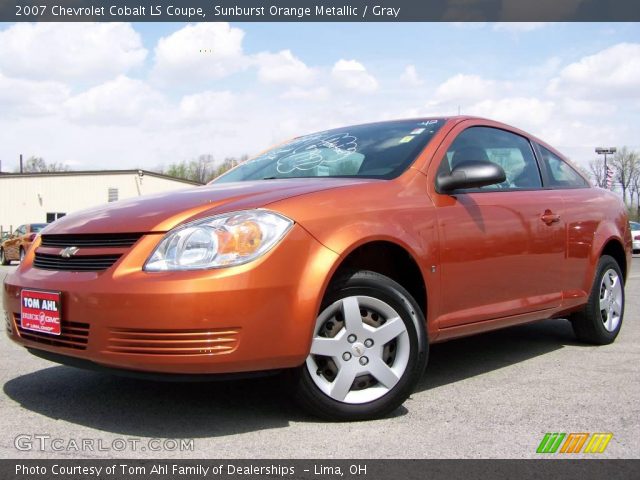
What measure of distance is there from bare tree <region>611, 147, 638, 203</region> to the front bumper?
68608 mm

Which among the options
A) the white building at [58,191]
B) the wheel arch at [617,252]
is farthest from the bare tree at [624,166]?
the wheel arch at [617,252]

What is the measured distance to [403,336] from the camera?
3.25 m

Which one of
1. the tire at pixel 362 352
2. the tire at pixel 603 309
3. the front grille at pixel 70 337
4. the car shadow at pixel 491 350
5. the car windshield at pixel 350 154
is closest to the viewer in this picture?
the front grille at pixel 70 337

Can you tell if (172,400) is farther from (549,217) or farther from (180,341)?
(549,217)

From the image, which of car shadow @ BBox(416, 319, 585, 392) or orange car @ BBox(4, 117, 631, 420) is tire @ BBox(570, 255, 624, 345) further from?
orange car @ BBox(4, 117, 631, 420)

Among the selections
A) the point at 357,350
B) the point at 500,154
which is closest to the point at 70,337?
the point at 357,350

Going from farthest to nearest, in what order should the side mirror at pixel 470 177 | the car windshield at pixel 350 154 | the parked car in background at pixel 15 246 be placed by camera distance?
the parked car in background at pixel 15 246 → the car windshield at pixel 350 154 → the side mirror at pixel 470 177

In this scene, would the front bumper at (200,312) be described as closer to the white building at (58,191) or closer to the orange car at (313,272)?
the orange car at (313,272)

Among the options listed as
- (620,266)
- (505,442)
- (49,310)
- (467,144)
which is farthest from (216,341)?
(620,266)

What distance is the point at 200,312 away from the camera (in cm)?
273

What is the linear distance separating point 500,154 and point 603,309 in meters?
1.62

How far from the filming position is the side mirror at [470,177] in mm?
3684

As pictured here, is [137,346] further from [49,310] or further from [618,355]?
[618,355]

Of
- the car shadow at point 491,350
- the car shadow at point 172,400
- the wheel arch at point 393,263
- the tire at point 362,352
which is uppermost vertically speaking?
→ the wheel arch at point 393,263
